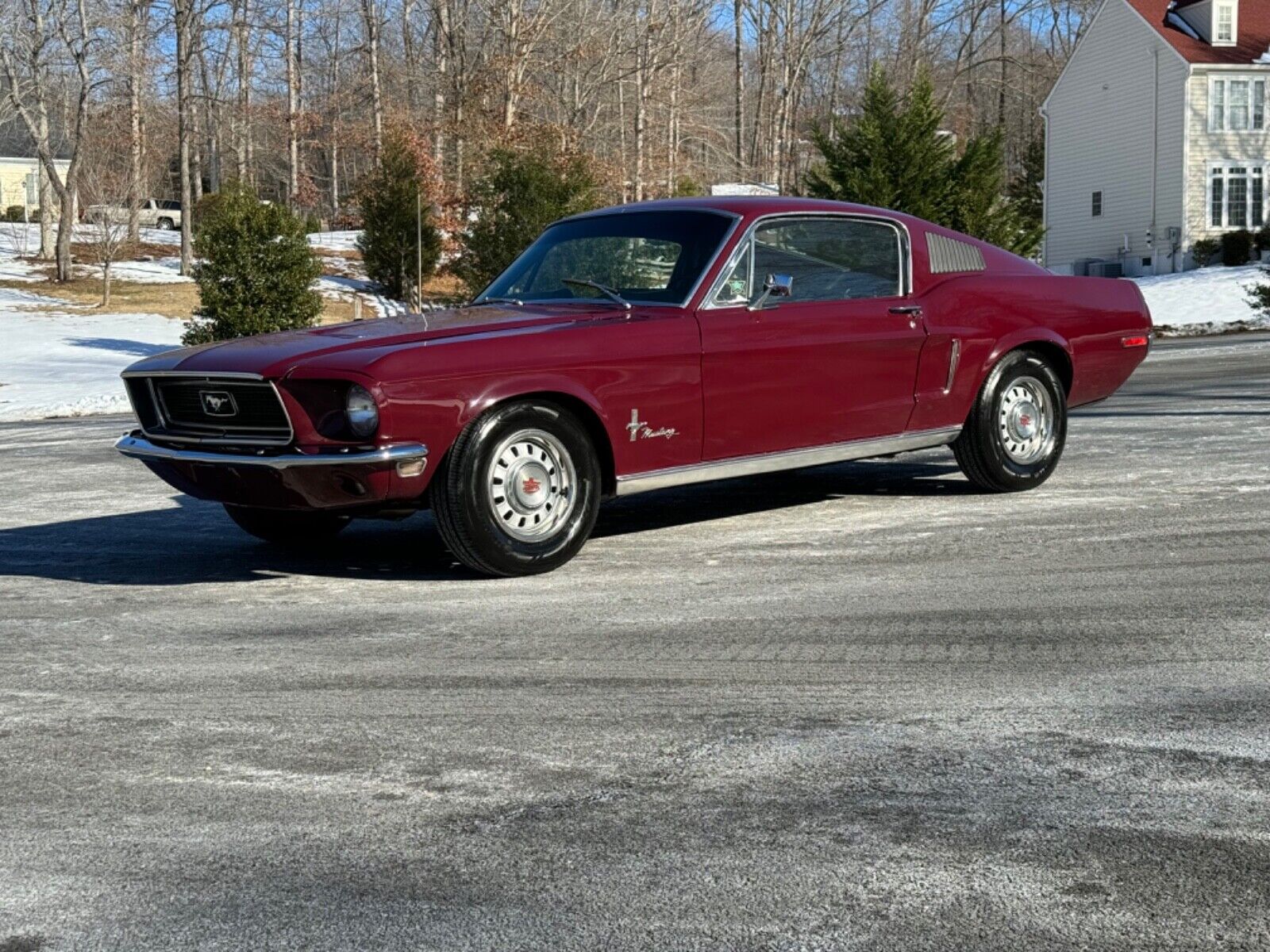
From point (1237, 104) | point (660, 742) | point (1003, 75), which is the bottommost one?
point (660, 742)

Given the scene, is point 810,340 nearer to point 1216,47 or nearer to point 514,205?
point 514,205

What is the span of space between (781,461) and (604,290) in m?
1.14

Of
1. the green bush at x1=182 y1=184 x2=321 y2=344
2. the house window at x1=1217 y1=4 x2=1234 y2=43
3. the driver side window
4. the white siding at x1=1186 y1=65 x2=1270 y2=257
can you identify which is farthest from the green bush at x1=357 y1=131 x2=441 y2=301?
the driver side window

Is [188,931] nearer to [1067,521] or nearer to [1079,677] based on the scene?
[1079,677]

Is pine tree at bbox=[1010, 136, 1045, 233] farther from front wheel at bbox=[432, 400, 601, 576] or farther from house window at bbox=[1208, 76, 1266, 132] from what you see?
front wheel at bbox=[432, 400, 601, 576]

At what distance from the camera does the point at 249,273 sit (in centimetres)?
2381

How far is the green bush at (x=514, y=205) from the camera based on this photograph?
85.9 ft

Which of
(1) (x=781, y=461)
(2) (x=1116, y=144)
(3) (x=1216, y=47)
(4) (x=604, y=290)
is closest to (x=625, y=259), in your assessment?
(4) (x=604, y=290)

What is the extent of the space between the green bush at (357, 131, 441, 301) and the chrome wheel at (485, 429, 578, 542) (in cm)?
3078

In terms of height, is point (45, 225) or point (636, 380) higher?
point (45, 225)

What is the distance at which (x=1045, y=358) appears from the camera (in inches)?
331

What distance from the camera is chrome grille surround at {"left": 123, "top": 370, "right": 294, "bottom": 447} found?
6.12m

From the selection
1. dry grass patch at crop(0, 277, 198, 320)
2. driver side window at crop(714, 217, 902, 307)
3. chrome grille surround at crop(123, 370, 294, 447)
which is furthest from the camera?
dry grass patch at crop(0, 277, 198, 320)

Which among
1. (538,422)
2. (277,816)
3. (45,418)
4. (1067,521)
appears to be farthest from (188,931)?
(45,418)
